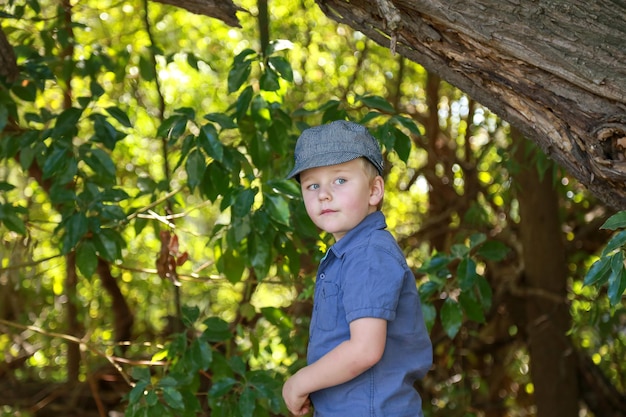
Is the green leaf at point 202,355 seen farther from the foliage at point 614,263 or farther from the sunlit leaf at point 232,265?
the foliage at point 614,263

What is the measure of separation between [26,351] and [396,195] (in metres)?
2.21

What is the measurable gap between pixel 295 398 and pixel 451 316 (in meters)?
1.02

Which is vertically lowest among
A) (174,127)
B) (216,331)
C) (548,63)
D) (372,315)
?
(216,331)

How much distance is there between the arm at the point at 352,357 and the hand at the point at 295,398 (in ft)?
0.16

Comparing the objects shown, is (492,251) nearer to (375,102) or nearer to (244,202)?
(375,102)

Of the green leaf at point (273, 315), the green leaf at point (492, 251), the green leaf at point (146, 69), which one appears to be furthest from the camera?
the green leaf at point (146, 69)

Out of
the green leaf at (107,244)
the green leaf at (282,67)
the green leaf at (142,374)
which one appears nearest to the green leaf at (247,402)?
the green leaf at (142,374)

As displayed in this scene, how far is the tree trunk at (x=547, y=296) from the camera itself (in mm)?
4203

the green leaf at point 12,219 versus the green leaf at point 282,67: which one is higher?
the green leaf at point 282,67

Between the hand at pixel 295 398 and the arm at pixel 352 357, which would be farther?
the hand at pixel 295 398

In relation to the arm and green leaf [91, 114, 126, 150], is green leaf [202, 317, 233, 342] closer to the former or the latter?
green leaf [91, 114, 126, 150]

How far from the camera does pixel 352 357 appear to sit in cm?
183

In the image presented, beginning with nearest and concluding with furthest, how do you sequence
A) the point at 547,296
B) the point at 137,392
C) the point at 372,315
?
1. the point at 372,315
2. the point at 137,392
3. the point at 547,296

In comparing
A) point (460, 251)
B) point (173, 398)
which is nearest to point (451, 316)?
point (460, 251)
